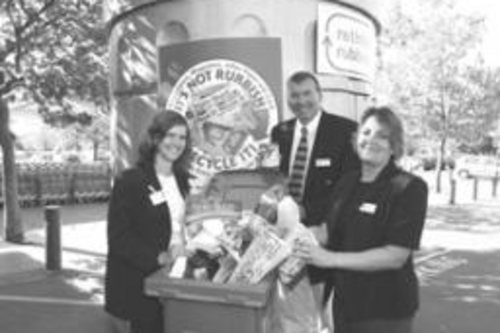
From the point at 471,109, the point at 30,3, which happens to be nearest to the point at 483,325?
the point at 30,3

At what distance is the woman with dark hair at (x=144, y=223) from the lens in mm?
2703

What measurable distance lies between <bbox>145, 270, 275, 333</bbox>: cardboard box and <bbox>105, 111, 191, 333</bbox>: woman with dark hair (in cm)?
45

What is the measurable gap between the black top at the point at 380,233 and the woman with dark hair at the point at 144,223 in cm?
72

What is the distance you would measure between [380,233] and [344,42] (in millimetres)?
1328

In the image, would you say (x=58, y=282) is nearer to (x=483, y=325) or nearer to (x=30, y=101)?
(x=30, y=101)

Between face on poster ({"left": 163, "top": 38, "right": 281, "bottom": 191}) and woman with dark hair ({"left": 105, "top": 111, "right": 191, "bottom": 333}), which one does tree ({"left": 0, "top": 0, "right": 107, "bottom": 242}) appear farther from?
woman with dark hair ({"left": 105, "top": 111, "right": 191, "bottom": 333})

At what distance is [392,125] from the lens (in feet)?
8.05

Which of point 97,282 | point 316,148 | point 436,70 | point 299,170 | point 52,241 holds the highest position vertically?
point 436,70

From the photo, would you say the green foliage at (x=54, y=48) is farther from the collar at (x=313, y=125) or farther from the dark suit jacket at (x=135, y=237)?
the dark suit jacket at (x=135, y=237)

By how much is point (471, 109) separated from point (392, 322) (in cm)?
1702

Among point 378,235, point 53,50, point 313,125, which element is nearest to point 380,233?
point 378,235

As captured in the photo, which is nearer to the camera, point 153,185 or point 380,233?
point 380,233

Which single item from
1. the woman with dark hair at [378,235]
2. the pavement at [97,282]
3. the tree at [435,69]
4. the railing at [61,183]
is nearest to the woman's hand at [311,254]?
A: the woman with dark hair at [378,235]

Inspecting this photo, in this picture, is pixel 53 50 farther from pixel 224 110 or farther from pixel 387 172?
pixel 387 172
